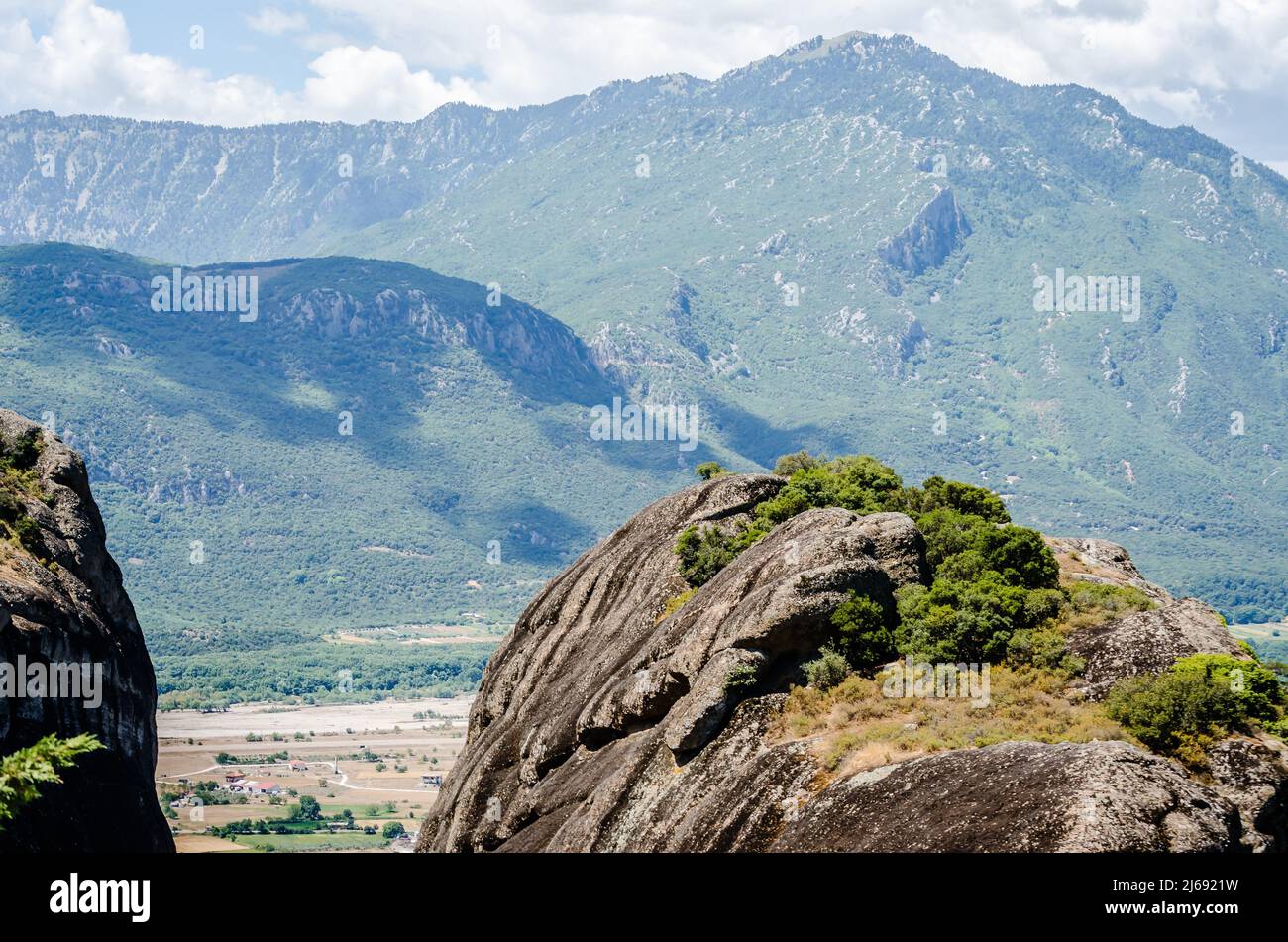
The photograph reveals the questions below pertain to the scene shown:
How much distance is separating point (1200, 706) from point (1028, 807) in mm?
6546

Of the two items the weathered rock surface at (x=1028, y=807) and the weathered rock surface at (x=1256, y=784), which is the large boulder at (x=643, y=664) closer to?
the weathered rock surface at (x=1028, y=807)

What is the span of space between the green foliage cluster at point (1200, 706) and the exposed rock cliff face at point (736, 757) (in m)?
0.92

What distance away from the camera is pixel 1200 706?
101 feet

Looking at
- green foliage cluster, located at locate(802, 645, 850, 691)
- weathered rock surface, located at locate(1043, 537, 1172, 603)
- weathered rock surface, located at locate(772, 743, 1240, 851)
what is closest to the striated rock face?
green foliage cluster, located at locate(802, 645, 850, 691)

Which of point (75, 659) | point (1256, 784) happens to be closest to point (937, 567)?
point (1256, 784)

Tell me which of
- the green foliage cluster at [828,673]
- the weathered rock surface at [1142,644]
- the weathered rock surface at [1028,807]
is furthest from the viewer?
the green foliage cluster at [828,673]

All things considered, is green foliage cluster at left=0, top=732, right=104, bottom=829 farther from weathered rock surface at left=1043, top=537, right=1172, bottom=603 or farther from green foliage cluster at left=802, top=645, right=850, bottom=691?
weathered rock surface at left=1043, top=537, right=1172, bottom=603

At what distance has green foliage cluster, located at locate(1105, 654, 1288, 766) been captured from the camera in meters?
30.8

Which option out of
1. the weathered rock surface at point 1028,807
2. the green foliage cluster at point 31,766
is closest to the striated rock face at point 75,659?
the green foliage cluster at point 31,766

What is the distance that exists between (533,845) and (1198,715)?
1704cm

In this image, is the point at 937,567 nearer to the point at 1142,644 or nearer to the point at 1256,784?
the point at 1142,644

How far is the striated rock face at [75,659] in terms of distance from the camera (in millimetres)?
50969

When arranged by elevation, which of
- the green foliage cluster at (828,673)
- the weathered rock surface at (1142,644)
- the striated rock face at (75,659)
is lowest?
the striated rock face at (75,659)
